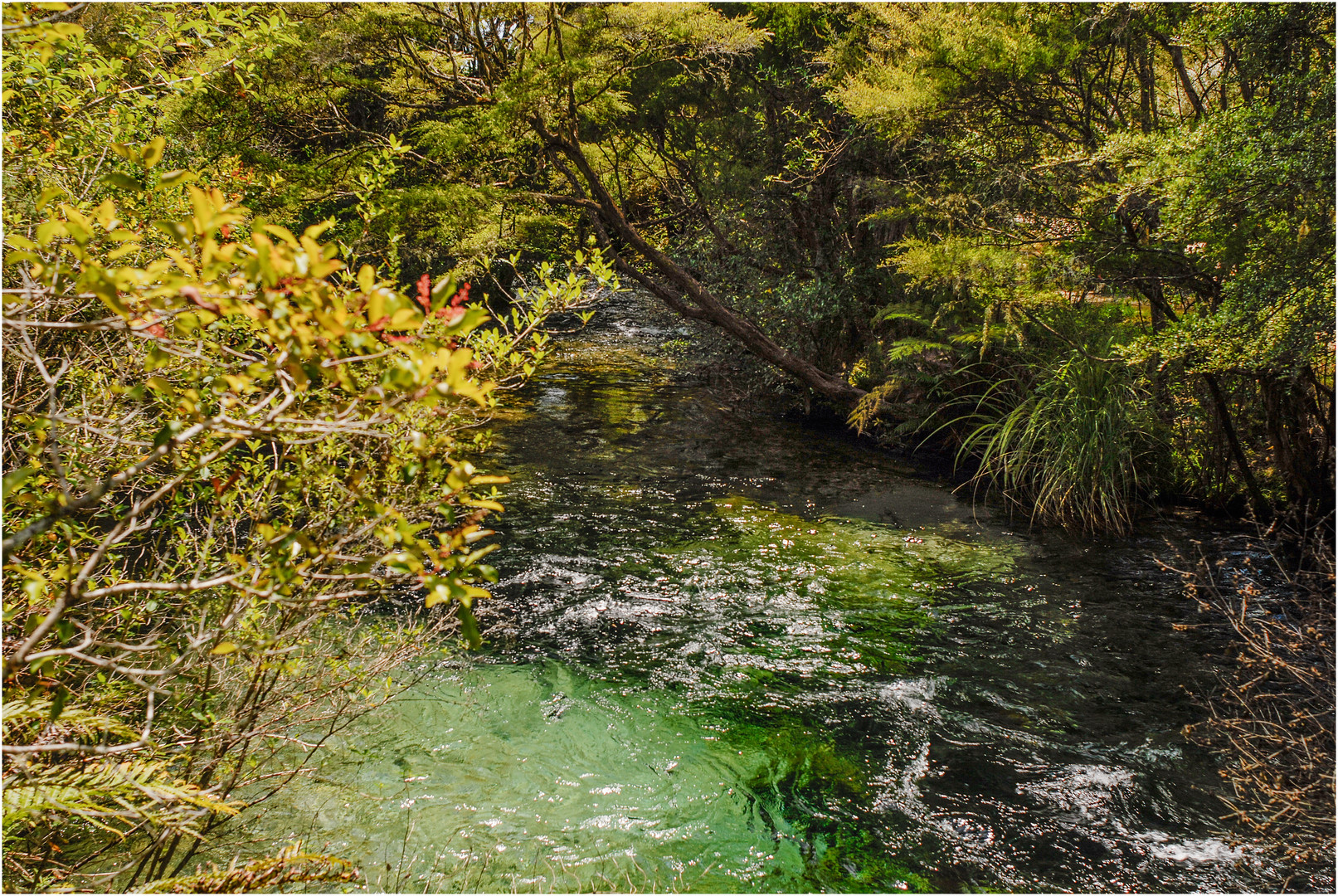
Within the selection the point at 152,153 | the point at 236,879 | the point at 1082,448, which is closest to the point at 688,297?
the point at 1082,448

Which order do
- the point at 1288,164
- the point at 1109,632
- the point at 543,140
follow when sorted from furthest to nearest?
the point at 543,140 → the point at 1109,632 → the point at 1288,164

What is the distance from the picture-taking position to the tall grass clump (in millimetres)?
7805

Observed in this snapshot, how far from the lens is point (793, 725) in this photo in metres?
4.62

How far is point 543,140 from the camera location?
35.3 feet

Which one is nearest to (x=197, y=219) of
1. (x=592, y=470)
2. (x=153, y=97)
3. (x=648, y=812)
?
(x=153, y=97)

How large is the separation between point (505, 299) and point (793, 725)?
7.20 metres

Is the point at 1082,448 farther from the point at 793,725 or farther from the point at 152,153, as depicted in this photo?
the point at 152,153

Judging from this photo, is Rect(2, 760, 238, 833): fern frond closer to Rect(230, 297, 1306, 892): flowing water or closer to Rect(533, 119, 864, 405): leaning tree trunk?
Rect(230, 297, 1306, 892): flowing water

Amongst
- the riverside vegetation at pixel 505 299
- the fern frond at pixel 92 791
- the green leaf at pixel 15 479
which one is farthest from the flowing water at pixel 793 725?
the green leaf at pixel 15 479

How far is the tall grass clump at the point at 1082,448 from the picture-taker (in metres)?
7.80

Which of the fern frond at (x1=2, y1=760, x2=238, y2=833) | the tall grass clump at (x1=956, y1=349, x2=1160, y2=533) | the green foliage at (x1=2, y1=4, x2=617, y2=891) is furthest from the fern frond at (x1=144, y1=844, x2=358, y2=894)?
the tall grass clump at (x1=956, y1=349, x2=1160, y2=533)

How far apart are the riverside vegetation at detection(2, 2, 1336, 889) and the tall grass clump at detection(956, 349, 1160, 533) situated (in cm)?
5

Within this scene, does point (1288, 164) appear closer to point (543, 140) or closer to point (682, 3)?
point (682, 3)

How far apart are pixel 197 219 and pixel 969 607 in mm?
6041
